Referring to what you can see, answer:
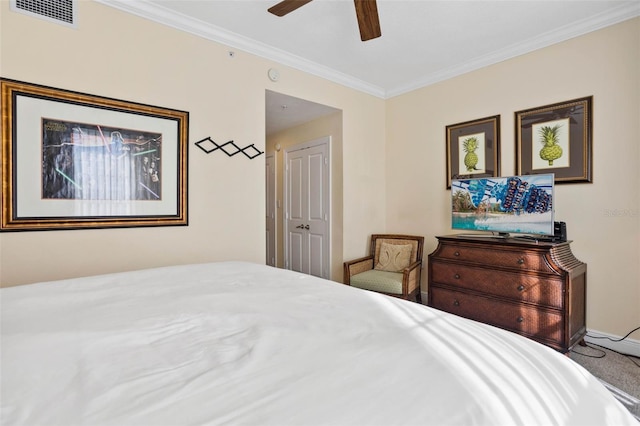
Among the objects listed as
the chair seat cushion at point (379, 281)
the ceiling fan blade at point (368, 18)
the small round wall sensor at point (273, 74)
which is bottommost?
the chair seat cushion at point (379, 281)

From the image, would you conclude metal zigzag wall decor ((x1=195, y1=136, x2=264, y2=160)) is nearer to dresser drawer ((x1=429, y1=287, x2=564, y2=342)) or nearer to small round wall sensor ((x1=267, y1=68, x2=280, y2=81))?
small round wall sensor ((x1=267, y1=68, x2=280, y2=81))

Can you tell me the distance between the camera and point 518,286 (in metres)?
2.74

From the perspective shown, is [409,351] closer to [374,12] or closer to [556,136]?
[374,12]

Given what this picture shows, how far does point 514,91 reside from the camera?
330cm

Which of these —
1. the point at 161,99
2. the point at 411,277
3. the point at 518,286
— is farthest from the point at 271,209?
the point at 518,286

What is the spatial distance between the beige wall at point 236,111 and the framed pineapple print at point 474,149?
9 centimetres

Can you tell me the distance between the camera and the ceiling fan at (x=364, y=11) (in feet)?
6.61

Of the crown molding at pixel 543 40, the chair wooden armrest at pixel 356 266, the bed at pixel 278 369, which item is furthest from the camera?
the chair wooden armrest at pixel 356 266

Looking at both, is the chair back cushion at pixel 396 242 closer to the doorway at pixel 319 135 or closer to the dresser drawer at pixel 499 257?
the doorway at pixel 319 135

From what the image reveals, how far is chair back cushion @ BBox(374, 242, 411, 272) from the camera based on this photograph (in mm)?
3900

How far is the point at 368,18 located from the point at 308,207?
291cm

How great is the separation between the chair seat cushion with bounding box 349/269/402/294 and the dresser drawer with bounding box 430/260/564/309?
0.38 meters

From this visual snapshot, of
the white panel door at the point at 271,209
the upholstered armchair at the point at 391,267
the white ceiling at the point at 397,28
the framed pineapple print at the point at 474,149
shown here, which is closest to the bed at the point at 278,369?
the upholstered armchair at the point at 391,267

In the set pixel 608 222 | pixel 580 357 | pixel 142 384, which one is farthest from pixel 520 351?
pixel 608 222
